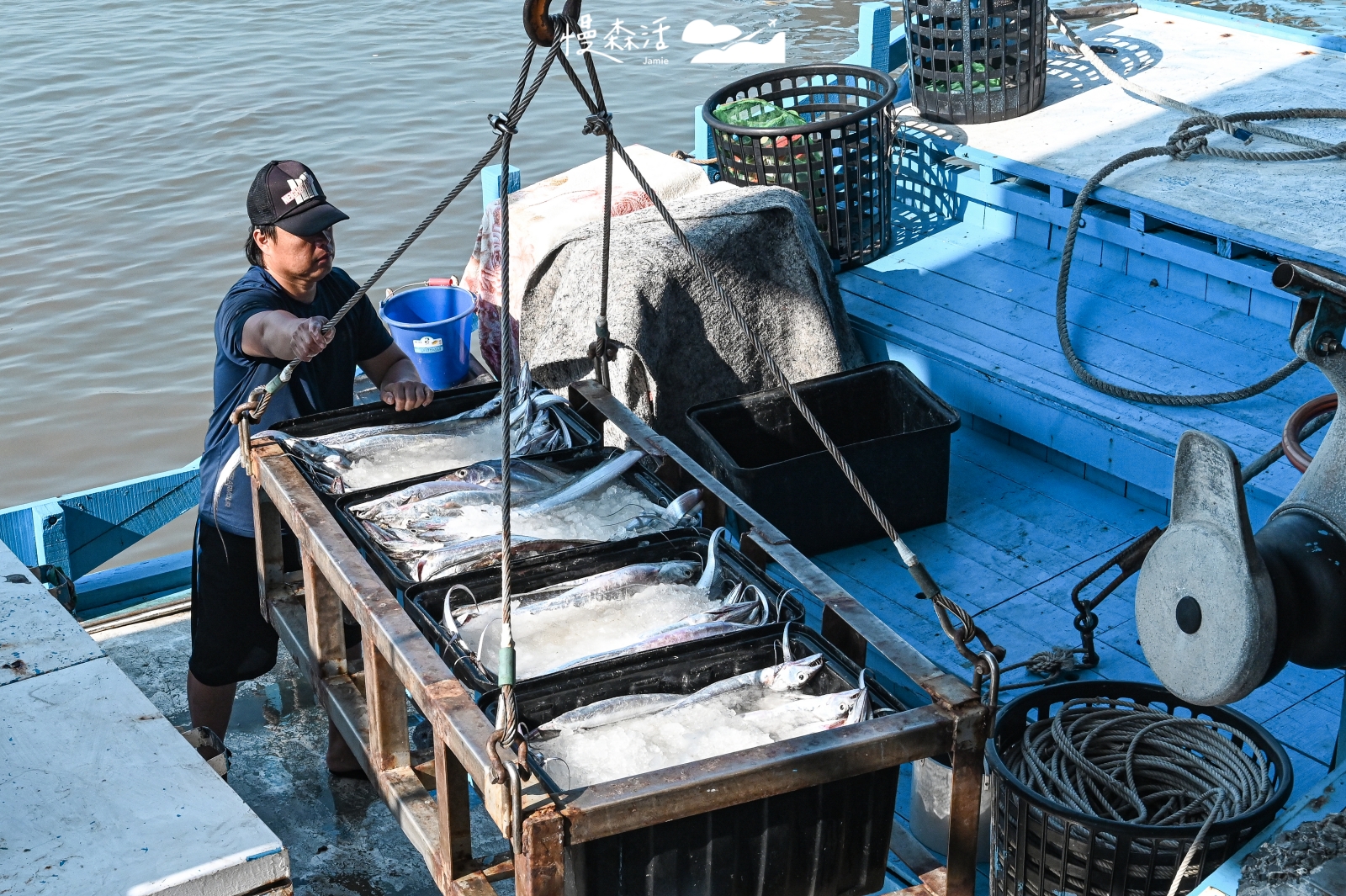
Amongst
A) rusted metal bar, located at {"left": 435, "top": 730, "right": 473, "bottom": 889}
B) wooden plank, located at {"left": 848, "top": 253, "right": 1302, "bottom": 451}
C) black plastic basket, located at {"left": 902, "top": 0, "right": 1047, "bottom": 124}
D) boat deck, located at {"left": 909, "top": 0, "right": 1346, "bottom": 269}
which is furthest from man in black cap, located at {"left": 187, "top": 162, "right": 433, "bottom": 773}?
black plastic basket, located at {"left": 902, "top": 0, "right": 1047, "bottom": 124}

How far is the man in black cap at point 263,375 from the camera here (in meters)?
3.59

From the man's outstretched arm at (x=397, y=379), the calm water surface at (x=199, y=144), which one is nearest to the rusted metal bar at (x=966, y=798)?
the man's outstretched arm at (x=397, y=379)

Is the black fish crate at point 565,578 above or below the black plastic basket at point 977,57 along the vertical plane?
below

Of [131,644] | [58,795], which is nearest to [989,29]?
[131,644]

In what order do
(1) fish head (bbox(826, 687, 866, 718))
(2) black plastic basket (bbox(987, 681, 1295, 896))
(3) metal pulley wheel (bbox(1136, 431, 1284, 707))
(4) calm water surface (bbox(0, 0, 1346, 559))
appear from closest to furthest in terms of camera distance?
(3) metal pulley wheel (bbox(1136, 431, 1284, 707)) < (1) fish head (bbox(826, 687, 866, 718)) < (2) black plastic basket (bbox(987, 681, 1295, 896)) < (4) calm water surface (bbox(0, 0, 1346, 559))

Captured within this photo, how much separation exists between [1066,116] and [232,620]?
14.8ft

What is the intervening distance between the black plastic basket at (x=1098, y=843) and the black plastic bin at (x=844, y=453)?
1518 millimetres

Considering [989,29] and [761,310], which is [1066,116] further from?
[761,310]

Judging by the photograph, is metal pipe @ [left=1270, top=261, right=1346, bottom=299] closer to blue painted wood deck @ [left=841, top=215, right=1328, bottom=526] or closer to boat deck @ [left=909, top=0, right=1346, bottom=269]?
blue painted wood deck @ [left=841, top=215, right=1328, bottom=526]

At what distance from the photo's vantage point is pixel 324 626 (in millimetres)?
3156

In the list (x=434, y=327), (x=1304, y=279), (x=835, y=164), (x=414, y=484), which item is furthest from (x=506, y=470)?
(x=835, y=164)

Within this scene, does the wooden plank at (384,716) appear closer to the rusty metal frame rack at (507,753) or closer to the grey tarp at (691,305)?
the rusty metal frame rack at (507,753)

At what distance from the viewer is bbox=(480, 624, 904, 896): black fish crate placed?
7.07 feet

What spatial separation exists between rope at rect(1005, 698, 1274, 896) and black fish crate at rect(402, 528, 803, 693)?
73 centimetres
